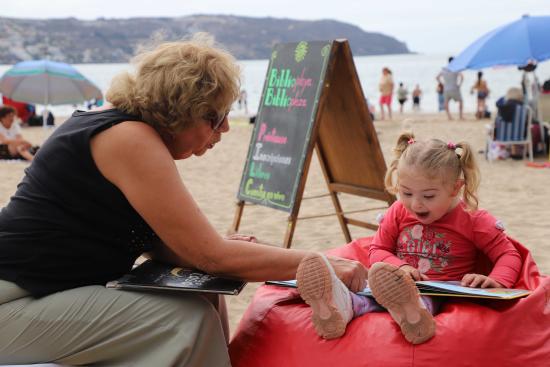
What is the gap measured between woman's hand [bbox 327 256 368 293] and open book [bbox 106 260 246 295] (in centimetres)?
33

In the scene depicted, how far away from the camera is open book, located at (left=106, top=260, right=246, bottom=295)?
7.22 feet

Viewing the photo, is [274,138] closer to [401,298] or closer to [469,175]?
[469,175]

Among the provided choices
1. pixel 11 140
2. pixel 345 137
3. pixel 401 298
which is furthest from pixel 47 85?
pixel 401 298

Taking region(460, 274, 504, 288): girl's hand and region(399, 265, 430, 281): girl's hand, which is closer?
region(460, 274, 504, 288): girl's hand

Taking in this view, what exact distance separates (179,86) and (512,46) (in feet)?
28.1

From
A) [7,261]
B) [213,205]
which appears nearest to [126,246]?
[7,261]

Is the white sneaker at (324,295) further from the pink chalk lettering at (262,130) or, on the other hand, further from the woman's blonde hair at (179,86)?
the pink chalk lettering at (262,130)

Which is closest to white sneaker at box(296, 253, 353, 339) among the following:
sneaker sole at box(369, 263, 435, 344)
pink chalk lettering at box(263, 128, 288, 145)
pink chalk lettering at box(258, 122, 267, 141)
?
sneaker sole at box(369, 263, 435, 344)

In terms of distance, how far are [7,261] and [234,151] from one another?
10837mm

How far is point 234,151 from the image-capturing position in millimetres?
13008

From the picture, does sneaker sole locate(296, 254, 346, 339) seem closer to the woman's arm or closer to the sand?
the woman's arm

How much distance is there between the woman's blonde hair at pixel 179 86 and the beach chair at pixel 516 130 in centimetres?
844

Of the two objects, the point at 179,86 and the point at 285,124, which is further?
the point at 285,124

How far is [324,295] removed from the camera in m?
2.22
